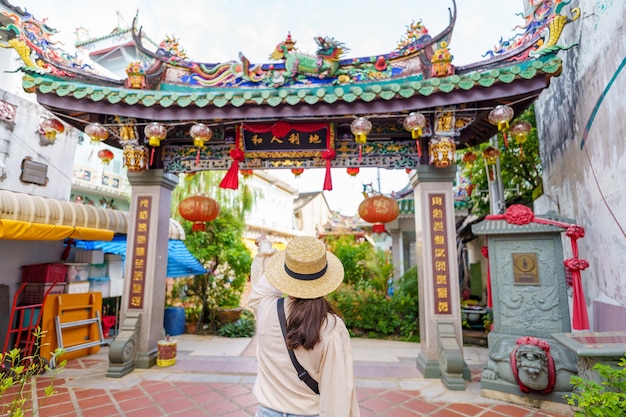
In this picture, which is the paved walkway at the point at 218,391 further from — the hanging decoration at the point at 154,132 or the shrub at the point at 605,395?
the hanging decoration at the point at 154,132

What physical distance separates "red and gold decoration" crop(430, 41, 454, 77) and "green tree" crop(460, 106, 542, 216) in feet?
6.68

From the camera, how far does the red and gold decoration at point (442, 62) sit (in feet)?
16.1

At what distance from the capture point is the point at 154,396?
161 inches

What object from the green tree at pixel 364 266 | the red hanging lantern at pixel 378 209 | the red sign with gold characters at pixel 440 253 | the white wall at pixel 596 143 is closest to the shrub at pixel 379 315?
the green tree at pixel 364 266

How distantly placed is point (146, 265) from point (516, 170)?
302 inches

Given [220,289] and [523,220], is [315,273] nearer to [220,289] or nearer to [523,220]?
[523,220]

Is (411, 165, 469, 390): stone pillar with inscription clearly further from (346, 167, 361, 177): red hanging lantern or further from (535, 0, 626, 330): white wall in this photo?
(535, 0, 626, 330): white wall

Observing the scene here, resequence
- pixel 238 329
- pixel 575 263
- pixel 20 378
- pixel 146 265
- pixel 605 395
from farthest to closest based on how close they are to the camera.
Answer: pixel 238 329, pixel 146 265, pixel 575 263, pixel 20 378, pixel 605 395

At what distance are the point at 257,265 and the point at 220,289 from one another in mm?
6767

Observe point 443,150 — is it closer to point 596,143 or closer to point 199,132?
point 596,143

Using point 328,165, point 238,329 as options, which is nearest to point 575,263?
point 328,165

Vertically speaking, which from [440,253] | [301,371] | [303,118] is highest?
[303,118]

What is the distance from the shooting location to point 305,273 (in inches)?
67.5

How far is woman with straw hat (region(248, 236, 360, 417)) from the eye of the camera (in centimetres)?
156
